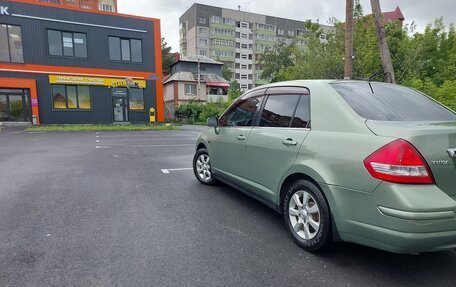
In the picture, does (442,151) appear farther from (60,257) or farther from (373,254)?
(60,257)

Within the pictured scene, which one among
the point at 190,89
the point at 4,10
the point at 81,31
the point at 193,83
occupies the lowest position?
the point at 190,89

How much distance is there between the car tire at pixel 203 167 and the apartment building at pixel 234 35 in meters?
65.4

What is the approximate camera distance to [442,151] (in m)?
2.40

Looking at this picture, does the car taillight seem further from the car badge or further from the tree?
the tree

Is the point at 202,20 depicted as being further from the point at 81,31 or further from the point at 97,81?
the point at 97,81

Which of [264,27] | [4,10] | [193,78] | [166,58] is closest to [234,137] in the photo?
[4,10]

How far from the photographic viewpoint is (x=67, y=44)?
76.7 ft

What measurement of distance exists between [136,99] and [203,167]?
72.0 ft

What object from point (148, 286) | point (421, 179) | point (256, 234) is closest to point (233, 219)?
point (256, 234)

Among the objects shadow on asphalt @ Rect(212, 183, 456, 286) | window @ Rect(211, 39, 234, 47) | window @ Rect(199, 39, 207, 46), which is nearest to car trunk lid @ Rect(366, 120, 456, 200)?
shadow on asphalt @ Rect(212, 183, 456, 286)

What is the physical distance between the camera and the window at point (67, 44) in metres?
23.0

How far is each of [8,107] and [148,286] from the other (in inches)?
1004

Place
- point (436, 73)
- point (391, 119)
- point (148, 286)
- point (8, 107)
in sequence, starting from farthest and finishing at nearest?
point (8, 107), point (436, 73), point (391, 119), point (148, 286)

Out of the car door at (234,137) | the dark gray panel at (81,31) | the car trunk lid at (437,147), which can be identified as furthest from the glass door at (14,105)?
the car trunk lid at (437,147)
